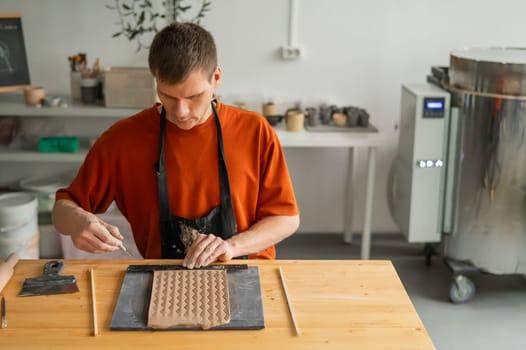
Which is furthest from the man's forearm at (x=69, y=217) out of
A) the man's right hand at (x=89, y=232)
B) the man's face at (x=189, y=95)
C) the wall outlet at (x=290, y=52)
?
the wall outlet at (x=290, y=52)

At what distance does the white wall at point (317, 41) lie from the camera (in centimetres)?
390

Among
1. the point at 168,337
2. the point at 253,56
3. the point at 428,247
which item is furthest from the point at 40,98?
the point at 168,337

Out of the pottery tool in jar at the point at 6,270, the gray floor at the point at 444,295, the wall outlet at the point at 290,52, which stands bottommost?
the gray floor at the point at 444,295

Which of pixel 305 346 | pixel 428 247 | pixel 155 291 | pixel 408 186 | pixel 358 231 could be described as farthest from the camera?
pixel 358 231

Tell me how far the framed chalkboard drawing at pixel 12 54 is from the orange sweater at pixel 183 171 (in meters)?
1.90

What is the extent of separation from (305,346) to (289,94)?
2714 mm

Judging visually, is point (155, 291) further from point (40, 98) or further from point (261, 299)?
point (40, 98)

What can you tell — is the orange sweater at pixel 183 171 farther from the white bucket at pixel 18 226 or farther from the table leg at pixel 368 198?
the table leg at pixel 368 198

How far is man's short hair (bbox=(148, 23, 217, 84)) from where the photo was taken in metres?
1.79

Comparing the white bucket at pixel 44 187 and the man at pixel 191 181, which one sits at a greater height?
the man at pixel 191 181

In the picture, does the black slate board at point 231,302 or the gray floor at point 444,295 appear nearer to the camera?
the black slate board at point 231,302

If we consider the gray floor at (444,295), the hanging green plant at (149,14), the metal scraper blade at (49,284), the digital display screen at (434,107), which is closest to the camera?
the metal scraper blade at (49,284)

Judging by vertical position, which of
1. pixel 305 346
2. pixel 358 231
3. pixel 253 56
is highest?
pixel 253 56

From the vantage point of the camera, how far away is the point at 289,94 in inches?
160
